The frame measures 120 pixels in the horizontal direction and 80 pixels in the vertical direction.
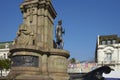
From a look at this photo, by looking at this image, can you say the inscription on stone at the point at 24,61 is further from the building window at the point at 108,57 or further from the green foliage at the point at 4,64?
the building window at the point at 108,57

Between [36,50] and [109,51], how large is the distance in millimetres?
51368

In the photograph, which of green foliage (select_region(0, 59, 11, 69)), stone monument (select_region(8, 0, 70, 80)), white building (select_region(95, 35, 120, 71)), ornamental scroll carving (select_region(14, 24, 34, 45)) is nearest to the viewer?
stone monument (select_region(8, 0, 70, 80))

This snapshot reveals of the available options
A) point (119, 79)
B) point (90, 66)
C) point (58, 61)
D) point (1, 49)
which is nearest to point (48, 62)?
point (58, 61)

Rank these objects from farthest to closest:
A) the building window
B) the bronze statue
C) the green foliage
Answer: the building window
the green foliage
the bronze statue

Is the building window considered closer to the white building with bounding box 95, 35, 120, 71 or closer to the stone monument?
the white building with bounding box 95, 35, 120, 71

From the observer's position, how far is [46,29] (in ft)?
66.5

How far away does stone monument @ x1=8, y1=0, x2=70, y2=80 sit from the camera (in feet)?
59.9

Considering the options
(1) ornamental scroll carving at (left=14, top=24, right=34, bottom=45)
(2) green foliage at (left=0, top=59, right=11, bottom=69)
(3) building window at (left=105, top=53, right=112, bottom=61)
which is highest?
(1) ornamental scroll carving at (left=14, top=24, right=34, bottom=45)

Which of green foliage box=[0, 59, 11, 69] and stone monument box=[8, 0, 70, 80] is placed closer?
stone monument box=[8, 0, 70, 80]

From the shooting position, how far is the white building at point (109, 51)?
67.1 m

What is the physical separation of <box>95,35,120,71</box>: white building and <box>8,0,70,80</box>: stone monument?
4793 cm

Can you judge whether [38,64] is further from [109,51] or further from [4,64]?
[109,51]

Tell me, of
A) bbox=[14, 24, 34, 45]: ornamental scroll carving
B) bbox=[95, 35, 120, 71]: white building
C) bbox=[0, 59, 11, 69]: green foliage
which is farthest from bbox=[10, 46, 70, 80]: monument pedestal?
bbox=[95, 35, 120, 71]: white building

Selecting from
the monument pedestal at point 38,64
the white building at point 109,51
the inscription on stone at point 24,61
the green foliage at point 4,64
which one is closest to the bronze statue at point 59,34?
the monument pedestal at point 38,64
